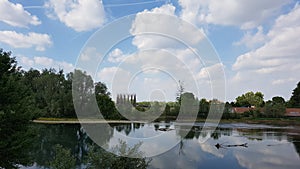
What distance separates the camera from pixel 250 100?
78125 mm

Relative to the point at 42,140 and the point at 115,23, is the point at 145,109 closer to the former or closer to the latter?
the point at 42,140

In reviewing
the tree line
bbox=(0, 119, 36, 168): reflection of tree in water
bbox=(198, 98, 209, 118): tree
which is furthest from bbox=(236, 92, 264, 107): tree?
bbox=(0, 119, 36, 168): reflection of tree in water

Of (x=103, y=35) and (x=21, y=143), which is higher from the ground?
(x=103, y=35)

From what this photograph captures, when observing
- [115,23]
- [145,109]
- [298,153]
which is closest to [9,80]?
[115,23]

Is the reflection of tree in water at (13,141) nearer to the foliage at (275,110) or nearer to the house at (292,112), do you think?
the foliage at (275,110)

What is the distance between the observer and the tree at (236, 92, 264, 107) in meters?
75.4

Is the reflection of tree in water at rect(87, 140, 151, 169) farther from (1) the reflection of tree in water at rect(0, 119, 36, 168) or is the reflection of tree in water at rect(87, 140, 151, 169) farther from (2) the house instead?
(2) the house

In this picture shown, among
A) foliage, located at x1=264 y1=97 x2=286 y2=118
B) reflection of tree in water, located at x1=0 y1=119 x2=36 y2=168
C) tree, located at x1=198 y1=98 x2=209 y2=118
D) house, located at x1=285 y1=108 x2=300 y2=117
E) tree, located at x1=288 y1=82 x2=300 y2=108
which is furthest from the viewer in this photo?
tree, located at x1=288 y1=82 x2=300 y2=108

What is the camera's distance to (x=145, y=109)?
84.0 feet

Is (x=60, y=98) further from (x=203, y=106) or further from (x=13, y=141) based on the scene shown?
(x=13, y=141)

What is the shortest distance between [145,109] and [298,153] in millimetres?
13160

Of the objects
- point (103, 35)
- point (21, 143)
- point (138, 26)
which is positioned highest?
point (138, 26)

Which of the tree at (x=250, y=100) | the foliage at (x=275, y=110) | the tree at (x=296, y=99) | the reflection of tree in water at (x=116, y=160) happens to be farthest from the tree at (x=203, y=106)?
the tree at (x=250, y=100)

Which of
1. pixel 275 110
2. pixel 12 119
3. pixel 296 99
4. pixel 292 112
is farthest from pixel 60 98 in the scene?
pixel 296 99
